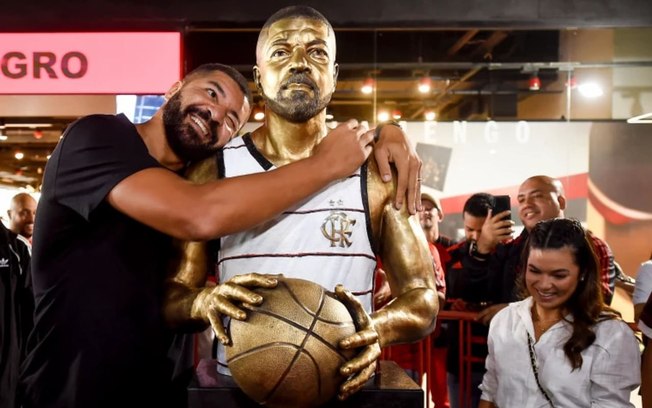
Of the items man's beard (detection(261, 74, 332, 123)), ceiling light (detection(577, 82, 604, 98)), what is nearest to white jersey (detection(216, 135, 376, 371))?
man's beard (detection(261, 74, 332, 123))

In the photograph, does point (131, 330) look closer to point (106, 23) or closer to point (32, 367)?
point (32, 367)

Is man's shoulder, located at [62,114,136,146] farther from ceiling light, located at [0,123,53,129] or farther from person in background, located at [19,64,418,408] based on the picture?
ceiling light, located at [0,123,53,129]

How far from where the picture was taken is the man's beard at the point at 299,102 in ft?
6.45

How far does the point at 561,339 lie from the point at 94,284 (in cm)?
160

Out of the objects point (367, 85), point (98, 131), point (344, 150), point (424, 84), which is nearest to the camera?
point (344, 150)

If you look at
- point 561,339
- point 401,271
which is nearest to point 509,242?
point 561,339

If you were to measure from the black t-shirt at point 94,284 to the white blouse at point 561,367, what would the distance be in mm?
1280

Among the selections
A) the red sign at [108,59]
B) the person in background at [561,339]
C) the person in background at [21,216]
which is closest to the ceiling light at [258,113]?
the person in background at [21,216]

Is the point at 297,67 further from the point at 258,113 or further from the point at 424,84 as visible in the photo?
the point at 424,84

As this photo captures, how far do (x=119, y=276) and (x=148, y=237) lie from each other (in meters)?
0.14

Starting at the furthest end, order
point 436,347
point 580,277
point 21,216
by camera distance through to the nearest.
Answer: point 21,216, point 436,347, point 580,277

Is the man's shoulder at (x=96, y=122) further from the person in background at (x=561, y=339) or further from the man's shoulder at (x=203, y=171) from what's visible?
the person in background at (x=561, y=339)

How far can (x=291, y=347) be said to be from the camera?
1534mm

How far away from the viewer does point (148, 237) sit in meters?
2.03
